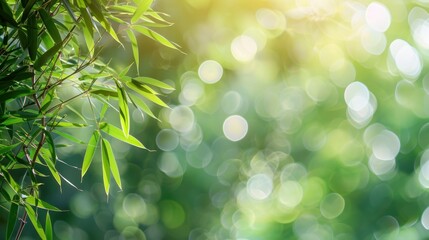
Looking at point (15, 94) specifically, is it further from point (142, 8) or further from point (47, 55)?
point (142, 8)

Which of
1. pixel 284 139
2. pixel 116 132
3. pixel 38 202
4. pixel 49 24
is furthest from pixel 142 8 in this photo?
pixel 284 139

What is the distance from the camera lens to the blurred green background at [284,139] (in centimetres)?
447

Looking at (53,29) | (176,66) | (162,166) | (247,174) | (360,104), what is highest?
(53,29)

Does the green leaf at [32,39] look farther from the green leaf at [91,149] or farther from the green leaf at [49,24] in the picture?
the green leaf at [91,149]

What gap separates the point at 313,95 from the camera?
634cm

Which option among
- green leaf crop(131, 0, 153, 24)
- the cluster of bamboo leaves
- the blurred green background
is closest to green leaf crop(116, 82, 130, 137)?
the cluster of bamboo leaves

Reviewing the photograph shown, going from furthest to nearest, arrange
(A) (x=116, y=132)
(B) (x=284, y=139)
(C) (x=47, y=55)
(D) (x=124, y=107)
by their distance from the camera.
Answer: (B) (x=284, y=139), (A) (x=116, y=132), (D) (x=124, y=107), (C) (x=47, y=55)

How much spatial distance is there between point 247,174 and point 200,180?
1.05 meters

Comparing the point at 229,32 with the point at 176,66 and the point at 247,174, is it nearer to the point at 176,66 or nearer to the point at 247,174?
the point at 176,66

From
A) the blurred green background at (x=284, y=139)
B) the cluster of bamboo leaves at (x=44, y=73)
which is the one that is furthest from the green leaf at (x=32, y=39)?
the blurred green background at (x=284, y=139)

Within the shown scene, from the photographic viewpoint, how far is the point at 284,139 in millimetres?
6281

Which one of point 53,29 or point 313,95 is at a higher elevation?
point 53,29

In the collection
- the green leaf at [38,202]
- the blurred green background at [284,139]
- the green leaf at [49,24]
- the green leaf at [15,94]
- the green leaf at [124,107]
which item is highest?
the green leaf at [49,24]

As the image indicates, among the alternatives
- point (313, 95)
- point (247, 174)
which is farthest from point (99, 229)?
point (313, 95)
